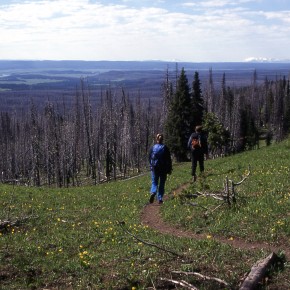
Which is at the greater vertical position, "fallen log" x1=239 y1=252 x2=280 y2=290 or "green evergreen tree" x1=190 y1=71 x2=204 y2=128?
"fallen log" x1=239 y1=252 x2=280 y2=290

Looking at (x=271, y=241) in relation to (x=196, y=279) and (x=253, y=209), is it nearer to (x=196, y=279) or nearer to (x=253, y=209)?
(x=253, y=209)

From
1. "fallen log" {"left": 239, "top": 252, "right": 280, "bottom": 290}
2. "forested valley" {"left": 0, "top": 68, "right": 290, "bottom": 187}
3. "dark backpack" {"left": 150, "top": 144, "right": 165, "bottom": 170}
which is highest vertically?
"dark backpack" {"left": 150, "top": 144, "right": 165, "bottom": 170}

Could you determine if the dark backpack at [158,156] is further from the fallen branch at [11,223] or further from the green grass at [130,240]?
the fallen branch at [11,223]

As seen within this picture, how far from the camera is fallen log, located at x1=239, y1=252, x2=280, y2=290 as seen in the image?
7954 millimetres

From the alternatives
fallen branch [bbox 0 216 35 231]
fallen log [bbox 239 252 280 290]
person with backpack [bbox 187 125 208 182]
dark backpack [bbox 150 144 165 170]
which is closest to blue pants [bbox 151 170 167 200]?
dark backpack [bbox 150 144 165 170]

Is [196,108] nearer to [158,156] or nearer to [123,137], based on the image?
[123,137]

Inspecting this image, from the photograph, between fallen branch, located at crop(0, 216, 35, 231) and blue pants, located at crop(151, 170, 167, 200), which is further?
blue pants, located at crop(151, 170, 167, 200)

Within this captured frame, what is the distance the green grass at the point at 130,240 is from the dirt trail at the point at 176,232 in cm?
22

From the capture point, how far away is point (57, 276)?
33.3 feet

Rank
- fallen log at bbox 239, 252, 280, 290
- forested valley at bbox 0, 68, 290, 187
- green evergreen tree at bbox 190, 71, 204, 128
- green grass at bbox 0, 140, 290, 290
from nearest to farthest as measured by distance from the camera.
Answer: fallen log at bbox 239, 252, 280, 290 < green grass at bbox 0, 140, 290, 290 < green evergreen tree at bbox 190, 71, 204, 128 < forested valley at bbox 0, 68, 290, 187

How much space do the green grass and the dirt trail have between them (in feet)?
0.73

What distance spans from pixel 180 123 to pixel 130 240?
49731 millimetres

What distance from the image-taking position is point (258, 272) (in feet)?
27.5

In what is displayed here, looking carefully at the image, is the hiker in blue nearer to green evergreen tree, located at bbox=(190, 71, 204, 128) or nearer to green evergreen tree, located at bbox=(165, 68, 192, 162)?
green evergreen tree, located at bbox=(165, 68, 192, 162)
